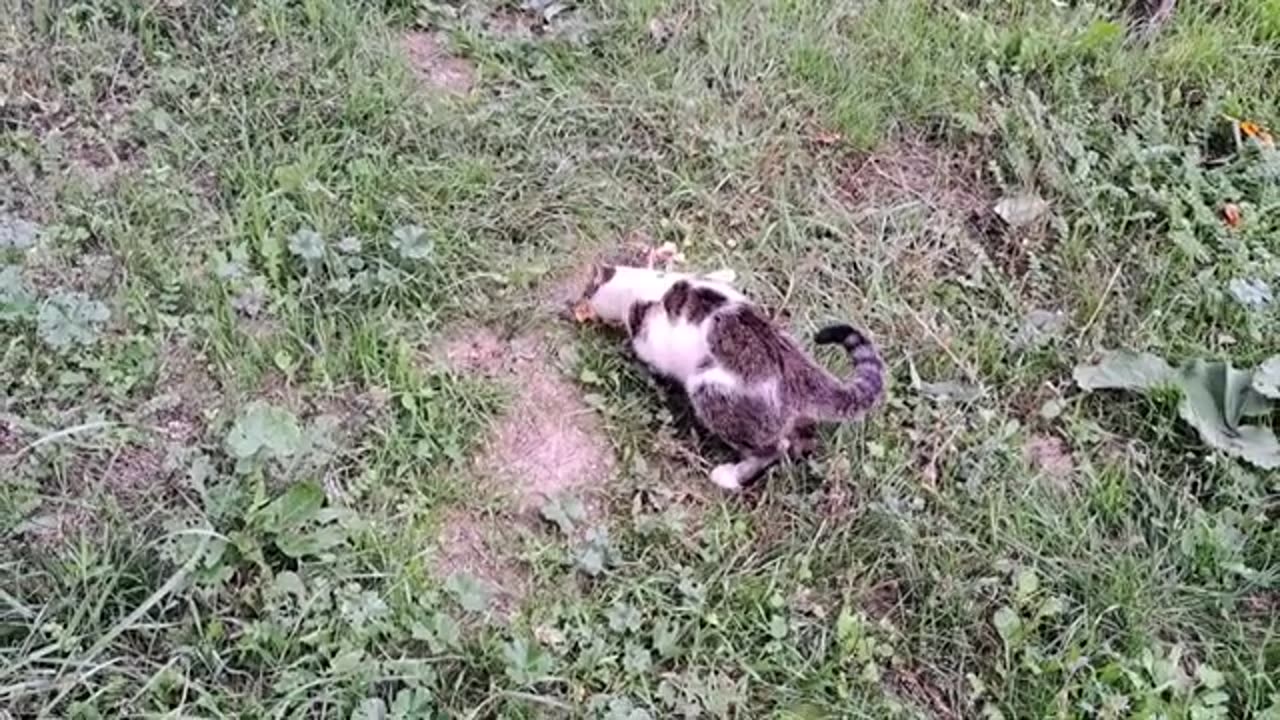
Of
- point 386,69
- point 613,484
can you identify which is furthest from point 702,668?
point 386,69

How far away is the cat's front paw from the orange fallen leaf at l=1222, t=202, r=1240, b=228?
1.47 metres

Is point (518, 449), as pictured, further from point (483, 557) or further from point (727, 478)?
point (727, 478)

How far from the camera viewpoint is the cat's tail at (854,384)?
2.69 metres

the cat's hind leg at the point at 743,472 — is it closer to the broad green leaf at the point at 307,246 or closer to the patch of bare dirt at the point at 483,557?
the patch of bare dirt at the point at 483,557

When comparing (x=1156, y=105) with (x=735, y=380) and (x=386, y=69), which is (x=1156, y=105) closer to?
(x=735, y=380)

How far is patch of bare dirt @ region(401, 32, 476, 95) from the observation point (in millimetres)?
3428

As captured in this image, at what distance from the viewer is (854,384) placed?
2709mm

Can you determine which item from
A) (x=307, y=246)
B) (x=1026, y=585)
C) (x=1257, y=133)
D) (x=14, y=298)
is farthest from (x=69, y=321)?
(x=1257, y=133)

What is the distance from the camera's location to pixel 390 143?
3.23 m

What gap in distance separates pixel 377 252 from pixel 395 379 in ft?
1.18

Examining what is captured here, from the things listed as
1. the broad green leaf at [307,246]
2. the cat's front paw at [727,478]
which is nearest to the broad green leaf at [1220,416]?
the cat's front paw at [727,478]

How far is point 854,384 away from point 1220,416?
0.81 metres

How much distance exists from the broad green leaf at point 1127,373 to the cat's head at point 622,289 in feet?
2.61

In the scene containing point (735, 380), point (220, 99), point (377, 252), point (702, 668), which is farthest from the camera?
point (220, 99)
